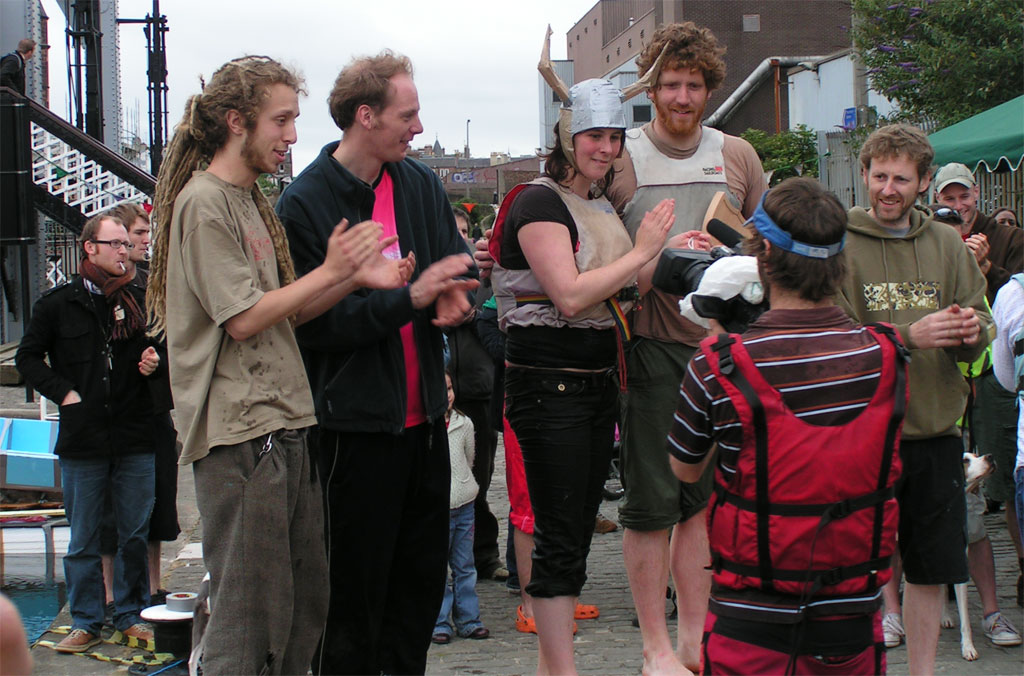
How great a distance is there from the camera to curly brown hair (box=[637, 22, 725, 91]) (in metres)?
4.11

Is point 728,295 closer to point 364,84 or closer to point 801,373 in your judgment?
point 801,373

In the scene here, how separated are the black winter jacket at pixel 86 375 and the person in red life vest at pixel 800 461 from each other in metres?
3.68

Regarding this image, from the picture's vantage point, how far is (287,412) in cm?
307

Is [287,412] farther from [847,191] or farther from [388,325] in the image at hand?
[847,191]

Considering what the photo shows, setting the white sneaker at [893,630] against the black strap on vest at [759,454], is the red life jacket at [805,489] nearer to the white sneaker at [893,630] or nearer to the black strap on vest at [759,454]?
the black strap on vest at [759,454]

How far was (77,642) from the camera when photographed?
526 centimetres

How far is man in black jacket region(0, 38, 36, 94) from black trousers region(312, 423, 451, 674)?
13011 millimetres

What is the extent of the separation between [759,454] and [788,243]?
0.53 m

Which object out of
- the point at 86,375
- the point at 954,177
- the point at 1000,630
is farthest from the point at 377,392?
the point at 954,177

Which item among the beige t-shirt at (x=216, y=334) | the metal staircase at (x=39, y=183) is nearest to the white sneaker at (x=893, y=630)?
the beige t-shirt at (x=216, y=334)

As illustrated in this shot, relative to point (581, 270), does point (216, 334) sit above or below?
below

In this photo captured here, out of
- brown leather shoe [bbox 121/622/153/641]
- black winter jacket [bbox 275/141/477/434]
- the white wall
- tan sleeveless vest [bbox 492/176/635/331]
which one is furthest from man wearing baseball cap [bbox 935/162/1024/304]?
the white wall

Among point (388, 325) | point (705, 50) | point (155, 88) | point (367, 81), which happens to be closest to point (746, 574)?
point (388, 325)

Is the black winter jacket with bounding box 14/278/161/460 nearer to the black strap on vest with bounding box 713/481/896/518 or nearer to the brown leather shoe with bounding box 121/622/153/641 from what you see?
the brown leather shoe with bounding box 121/622/153/641
